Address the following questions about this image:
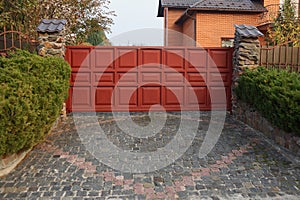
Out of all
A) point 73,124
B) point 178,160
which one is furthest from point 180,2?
point 178,160

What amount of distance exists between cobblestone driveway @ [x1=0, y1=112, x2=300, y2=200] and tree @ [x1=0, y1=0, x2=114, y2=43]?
5.04m

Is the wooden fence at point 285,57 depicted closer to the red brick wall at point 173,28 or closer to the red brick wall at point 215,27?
the red brick wall at point 215,27

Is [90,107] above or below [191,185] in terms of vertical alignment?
above

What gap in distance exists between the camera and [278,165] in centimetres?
409

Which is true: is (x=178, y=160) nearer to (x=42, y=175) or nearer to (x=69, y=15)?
(x=42, y=175)

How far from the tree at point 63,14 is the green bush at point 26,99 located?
12.3 feet

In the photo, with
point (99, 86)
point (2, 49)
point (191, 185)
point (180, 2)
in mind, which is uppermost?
point (180, 2)

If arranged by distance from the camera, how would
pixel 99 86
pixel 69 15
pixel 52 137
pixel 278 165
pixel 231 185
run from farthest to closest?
pixel 69 15 → pixel 99 86 → pixel 52 137 → pixel 278 165 → pixel 231 185

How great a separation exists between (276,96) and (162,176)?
7.91 ft

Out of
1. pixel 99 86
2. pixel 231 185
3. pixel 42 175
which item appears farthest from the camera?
pixel 99 86

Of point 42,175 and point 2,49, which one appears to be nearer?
point 42,175

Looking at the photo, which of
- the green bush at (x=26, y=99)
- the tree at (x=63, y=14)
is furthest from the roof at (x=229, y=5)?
the green bush at (x=26, y=99)

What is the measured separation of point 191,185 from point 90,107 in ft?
14.5

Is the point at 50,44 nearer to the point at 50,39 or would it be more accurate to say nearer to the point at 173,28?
the point at 50,39
